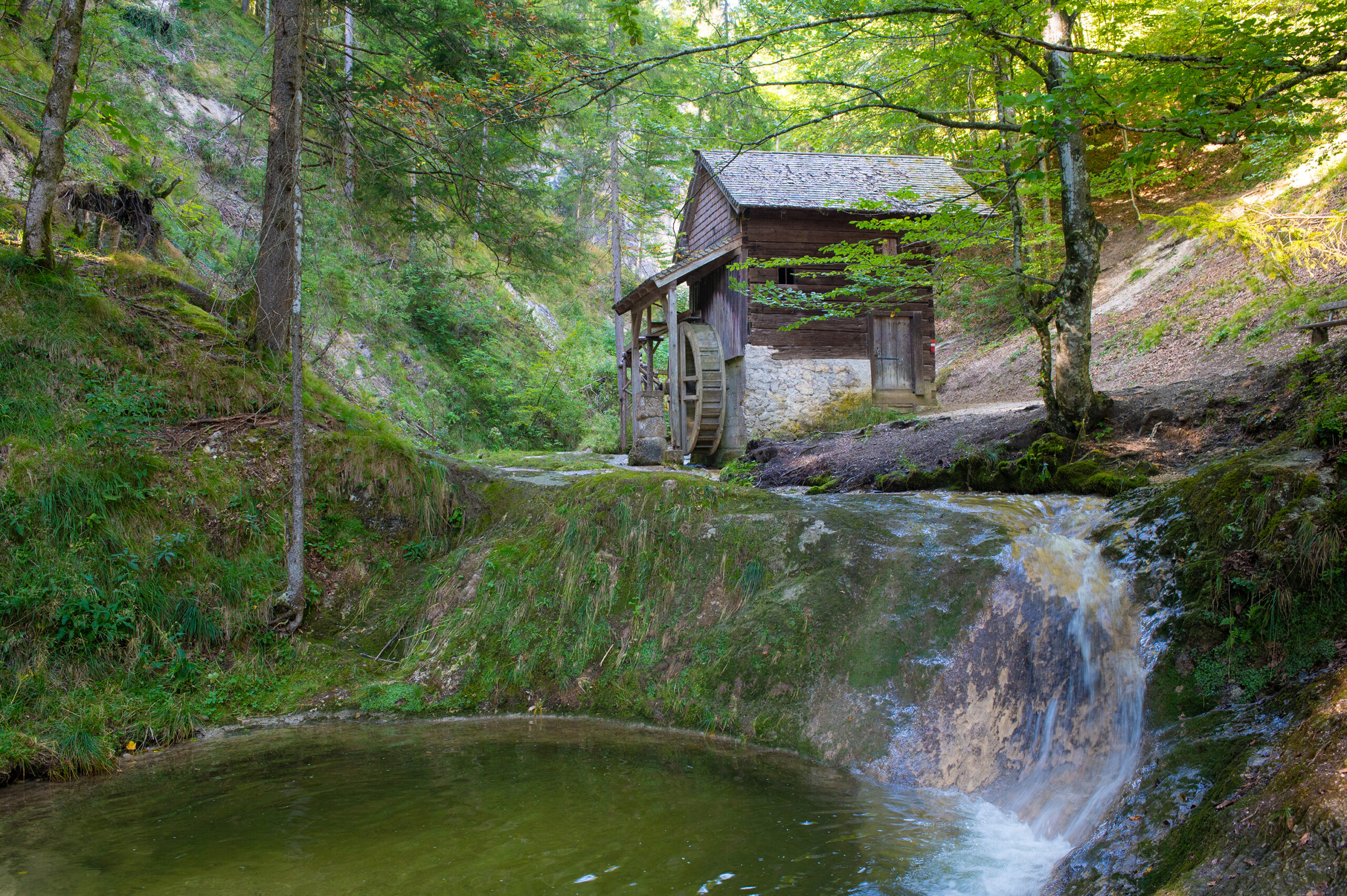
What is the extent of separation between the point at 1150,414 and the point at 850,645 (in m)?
4.17

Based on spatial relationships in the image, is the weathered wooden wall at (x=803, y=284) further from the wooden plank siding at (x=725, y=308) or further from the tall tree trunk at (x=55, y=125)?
the tall tree trunk at (x=55, y=125)

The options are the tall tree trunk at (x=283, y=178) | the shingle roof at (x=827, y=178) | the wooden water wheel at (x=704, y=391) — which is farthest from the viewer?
the wooden water wheel at (x=704, y=391)

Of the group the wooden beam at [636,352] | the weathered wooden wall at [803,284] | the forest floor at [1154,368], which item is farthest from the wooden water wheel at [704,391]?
the forest floor at [1154,368]

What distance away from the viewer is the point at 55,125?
6289 millimetres

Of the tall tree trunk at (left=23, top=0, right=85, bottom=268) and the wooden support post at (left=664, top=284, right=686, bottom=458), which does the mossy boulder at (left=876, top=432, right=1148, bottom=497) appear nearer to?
the wooden support post at (left=664, top=284, right=686, bottom=458)

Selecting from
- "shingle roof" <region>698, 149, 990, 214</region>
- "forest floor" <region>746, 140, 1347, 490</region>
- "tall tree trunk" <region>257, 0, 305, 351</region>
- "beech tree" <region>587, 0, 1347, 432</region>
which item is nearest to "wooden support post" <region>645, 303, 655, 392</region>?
"shingle roof" <region>698, 149, 990, 214</region>

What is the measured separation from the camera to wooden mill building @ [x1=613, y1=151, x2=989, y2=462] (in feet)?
45.0

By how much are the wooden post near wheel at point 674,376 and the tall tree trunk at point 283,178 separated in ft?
21.8

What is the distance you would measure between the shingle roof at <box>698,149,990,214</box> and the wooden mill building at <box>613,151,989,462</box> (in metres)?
0.03

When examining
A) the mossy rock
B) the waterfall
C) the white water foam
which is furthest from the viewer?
the mossy rock

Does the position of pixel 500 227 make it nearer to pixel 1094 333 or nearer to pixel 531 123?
pixel 531 123

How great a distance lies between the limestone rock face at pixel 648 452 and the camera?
1151 centimetres

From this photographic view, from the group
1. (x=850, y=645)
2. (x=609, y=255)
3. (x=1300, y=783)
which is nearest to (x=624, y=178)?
(x=609, y=255)

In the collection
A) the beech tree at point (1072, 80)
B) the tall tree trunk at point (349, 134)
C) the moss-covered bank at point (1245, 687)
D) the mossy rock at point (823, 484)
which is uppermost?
the tall tree trunk at point (349, 134)
